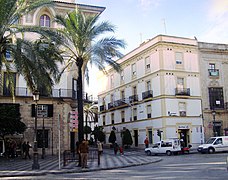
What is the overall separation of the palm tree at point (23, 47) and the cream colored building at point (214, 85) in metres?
25.5

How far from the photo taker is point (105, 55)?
68.4ft

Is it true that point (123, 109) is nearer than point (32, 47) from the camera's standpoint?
No

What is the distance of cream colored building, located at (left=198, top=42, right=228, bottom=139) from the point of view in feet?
127

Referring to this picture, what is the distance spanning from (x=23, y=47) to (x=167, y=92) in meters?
23.7

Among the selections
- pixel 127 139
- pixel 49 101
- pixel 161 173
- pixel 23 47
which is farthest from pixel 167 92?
pixel 161 173

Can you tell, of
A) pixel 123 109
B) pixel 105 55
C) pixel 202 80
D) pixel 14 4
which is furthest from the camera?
pixel 123 109

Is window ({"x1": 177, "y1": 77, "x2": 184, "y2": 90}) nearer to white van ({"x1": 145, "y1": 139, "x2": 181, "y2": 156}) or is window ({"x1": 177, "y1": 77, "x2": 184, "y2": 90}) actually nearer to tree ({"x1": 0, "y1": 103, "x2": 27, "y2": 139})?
white van ({"x1": 145, "y1": 139, "x2": 181, "y2": 156})

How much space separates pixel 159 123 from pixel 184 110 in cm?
364

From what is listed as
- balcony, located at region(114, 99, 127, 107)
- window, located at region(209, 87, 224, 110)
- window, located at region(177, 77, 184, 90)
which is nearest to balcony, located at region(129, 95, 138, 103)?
balcony, located at region(114, 99, 127, 107)

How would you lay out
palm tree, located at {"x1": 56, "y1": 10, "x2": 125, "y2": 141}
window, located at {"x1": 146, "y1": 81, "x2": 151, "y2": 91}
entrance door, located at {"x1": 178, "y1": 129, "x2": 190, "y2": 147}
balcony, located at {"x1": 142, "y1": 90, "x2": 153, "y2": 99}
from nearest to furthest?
palm tree, located at {"x1": 56, "y1": 10, "x2": 125, "y2": 141}, entrance door, located at {"x1": 178, "y1": 129, "x2": 190, "y2": 147}, balcony, located at {"x1": 142, "y1": 90, "x2": 153, "y2": 99}, window, located at {"x1": 146, "y1": 81, "x2": 151, "y2": 91}

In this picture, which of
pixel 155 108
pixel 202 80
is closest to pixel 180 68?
pixel 202 80

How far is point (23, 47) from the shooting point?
16.7m

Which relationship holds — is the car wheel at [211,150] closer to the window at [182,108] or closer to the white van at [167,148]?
the white van at [167,148]

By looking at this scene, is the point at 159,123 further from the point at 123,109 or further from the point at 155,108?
the point at 123,109
